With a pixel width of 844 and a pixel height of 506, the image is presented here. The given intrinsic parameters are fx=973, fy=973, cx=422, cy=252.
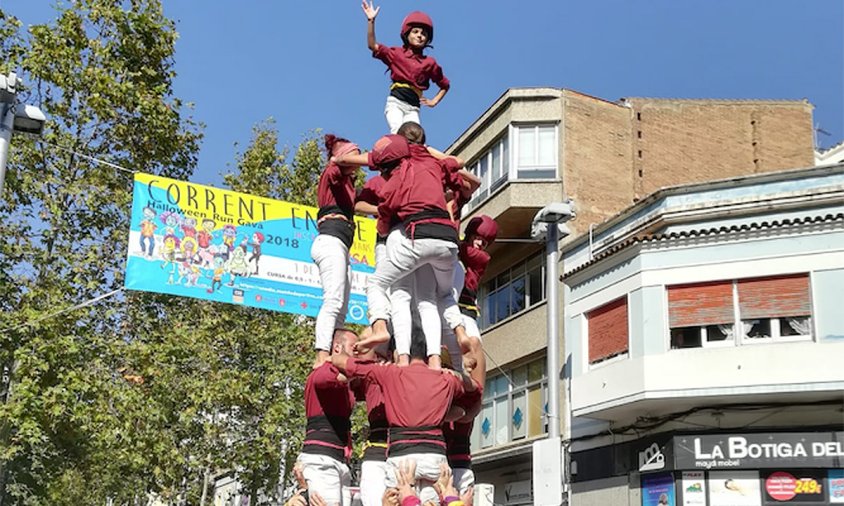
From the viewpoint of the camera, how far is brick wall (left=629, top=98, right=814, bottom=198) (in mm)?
27609

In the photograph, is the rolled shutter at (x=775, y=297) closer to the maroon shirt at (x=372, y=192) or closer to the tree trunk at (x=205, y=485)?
the maroon shirt at (x=372, y=192)

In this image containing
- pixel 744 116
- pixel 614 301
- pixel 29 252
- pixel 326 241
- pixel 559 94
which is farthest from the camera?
pixel 744 116

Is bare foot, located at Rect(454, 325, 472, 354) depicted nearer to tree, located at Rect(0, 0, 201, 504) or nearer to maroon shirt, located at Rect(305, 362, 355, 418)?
maroon shirt, located at Rect(305, 362, 355, 418)

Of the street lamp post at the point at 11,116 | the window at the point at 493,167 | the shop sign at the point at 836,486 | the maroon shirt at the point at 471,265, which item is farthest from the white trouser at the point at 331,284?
the window at the point at 493,167

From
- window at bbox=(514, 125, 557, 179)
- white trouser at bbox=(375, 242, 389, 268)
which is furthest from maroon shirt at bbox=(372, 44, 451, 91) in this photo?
window at bbox=(514, 125, 557, 179)

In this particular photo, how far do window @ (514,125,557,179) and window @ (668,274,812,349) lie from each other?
23.4 feet

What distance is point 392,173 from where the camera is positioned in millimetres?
8398

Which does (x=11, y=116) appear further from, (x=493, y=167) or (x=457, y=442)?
(x=493, y=167)

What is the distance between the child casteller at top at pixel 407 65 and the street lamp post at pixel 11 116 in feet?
15.7

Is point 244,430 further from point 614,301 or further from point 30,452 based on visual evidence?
point 614,301

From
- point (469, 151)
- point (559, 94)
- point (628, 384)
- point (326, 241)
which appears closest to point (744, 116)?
point (559, 94)

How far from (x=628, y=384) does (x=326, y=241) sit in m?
12.1

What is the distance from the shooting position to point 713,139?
2834cm

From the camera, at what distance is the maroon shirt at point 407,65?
9.45 m
